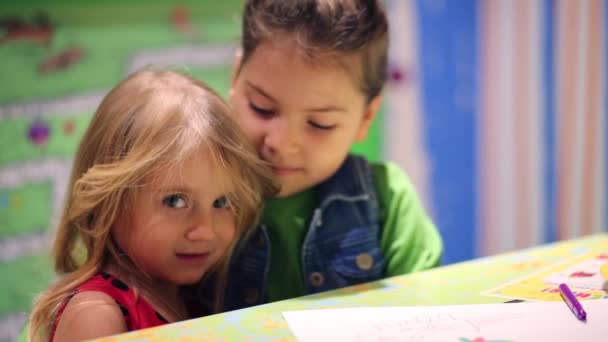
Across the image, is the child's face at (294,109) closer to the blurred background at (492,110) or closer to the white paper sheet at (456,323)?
the white paper sheet at (456,323)

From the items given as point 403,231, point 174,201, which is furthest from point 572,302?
point 174,201

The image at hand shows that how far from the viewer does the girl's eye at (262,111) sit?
1.04m

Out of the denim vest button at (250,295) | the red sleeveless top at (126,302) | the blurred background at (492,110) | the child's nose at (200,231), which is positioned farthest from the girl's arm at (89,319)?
the blurred background at (492,110)

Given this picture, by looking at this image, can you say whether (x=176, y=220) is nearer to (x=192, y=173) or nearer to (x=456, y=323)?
(x=192, y=173)

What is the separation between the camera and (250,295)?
1085 millimetres

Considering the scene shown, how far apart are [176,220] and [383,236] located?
1.34 feet

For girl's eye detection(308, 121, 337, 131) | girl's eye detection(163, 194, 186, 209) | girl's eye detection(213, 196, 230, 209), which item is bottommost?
girl's eye detection(213, 196, 230, 209)

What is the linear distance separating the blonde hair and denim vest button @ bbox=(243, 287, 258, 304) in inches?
6.6

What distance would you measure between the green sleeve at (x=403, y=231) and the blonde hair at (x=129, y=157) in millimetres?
281

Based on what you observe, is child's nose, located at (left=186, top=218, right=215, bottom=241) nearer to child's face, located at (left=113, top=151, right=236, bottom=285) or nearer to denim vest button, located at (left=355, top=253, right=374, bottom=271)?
child's face, located at (left=113, top=151, right=236, bottom=285)

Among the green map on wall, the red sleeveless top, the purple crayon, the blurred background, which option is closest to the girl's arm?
the red sleeveless top

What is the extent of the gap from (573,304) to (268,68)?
0.55 m

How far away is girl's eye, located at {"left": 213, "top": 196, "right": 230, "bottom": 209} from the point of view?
0.92 metres

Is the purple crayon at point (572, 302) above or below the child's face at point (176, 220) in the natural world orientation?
below
